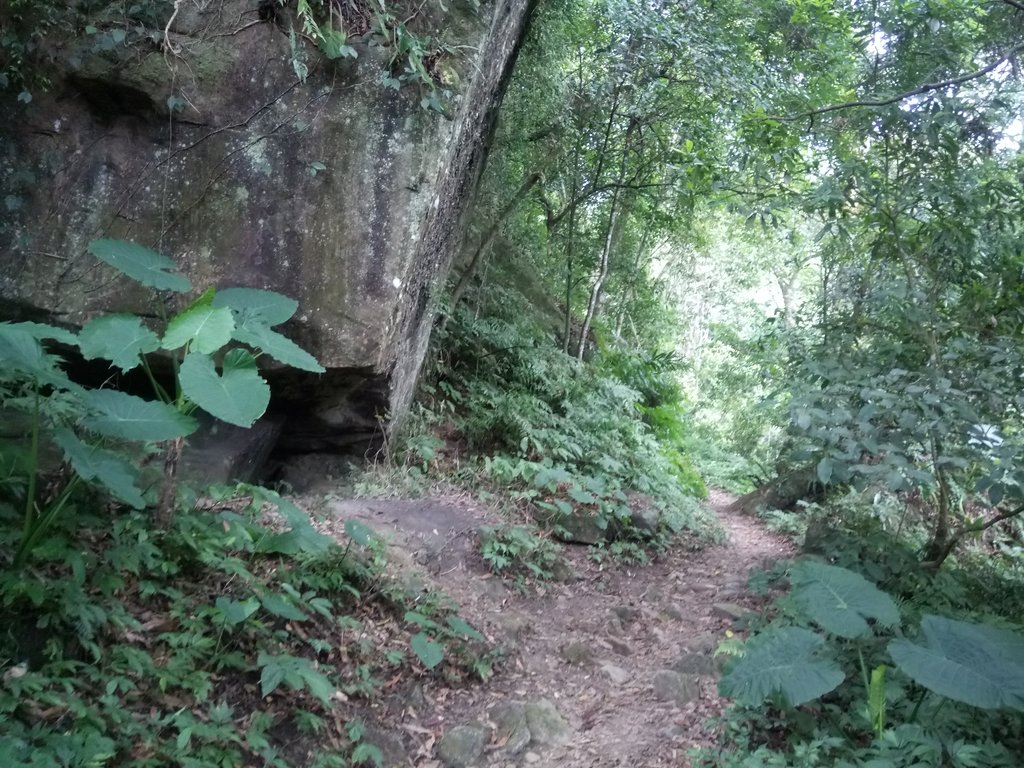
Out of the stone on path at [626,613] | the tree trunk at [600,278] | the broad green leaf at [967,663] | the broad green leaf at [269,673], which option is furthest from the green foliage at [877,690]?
the tree trunk at [600,278]

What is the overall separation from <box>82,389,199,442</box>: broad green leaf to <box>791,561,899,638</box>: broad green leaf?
2763mm

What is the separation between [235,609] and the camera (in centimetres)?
327

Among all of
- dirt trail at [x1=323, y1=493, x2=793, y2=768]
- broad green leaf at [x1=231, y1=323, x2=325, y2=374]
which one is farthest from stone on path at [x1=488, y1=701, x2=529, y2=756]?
broad green leaf at [x1=231, y1=323, x2=325, y2=374]

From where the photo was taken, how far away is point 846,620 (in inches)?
125

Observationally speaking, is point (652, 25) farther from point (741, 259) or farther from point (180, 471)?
point (741, 259)

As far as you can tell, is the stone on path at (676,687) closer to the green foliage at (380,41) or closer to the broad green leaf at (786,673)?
the broad green leaf at (786,673)

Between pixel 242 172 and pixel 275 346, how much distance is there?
2450 mm

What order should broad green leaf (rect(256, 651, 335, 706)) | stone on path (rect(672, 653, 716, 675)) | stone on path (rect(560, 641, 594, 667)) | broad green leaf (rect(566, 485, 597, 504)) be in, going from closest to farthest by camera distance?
1. broad green leaf (rect(256, 651, 335, 706))
2. stone on path (rect(672, 653, 716, 675))
3. stone on path (rect(560, 641, 594, 667))
4. broad green leaf (rect(566, 485, 597, 504))

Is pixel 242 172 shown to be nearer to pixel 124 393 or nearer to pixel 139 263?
pixel 139 263

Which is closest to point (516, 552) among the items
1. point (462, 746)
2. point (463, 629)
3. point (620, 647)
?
point (620, 647)

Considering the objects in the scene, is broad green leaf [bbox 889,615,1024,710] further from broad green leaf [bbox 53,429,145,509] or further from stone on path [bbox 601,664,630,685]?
broad green leaf [bbox 53,429,145,509]

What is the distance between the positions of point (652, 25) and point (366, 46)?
14.2 ft

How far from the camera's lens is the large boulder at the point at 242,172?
478cm

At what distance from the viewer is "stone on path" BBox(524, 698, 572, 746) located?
3.80 meters
